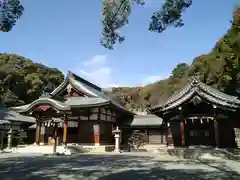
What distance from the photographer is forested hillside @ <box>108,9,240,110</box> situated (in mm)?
28964

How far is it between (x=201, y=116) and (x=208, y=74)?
17.6m

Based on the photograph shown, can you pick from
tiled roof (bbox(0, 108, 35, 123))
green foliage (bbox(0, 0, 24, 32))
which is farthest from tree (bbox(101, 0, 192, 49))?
tiled roof (bbox(0, 108, 35, 123))

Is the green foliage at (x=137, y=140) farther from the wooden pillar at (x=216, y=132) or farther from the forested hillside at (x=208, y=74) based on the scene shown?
the forested hillside at (x=208, y=74)

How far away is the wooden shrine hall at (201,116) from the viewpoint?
20.8 metres

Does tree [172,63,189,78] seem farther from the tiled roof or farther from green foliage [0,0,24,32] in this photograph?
green foliage [0,0,24,32]

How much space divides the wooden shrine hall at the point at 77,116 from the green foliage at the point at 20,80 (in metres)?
18.7

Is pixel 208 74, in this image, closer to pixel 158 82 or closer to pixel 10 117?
pixel 158 82

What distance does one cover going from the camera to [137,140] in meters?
29.5

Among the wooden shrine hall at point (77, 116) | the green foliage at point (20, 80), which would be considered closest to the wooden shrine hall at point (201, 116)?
the wooden shrine hall at point (77, 116)

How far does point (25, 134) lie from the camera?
111 ft

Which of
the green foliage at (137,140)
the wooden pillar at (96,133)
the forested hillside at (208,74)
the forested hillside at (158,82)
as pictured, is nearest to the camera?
the wooden pillar at (96,133)

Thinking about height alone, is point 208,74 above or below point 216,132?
above

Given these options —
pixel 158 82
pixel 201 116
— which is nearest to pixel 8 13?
pixel 201 116

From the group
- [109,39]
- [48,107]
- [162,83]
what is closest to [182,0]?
[109,39]
